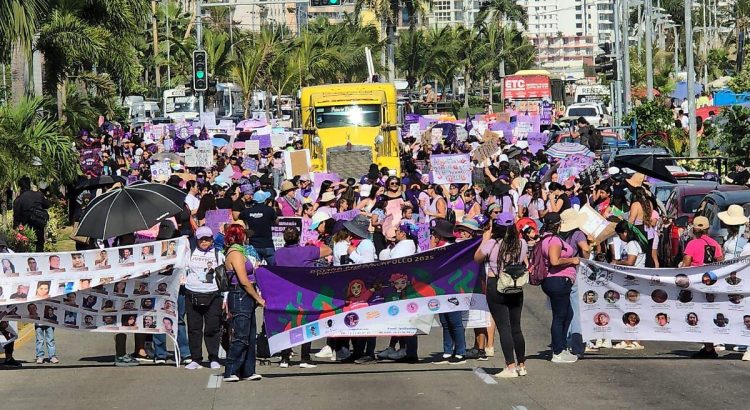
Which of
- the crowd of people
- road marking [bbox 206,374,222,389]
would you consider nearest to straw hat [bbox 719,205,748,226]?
the crowd of people

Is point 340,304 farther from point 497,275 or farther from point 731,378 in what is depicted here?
point 731,378

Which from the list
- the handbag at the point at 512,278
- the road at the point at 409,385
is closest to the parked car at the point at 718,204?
the road at the point at 409,385

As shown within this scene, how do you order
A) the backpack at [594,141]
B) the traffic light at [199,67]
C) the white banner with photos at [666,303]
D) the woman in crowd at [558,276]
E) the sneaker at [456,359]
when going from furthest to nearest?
the traffic light at [199,67], the backpack at [594,141], the sneaker at [456,359], the white banner with photos at [666,303], the woman in crowd at [558,276]

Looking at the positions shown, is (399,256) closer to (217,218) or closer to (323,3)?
(217,218)

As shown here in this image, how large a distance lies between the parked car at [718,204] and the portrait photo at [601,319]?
172 inches

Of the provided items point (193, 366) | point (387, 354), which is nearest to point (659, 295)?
point (387, 354)

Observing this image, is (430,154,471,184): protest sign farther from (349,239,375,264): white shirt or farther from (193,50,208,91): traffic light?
(193,50,208,91): traffic light

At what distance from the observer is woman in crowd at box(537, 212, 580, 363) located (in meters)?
14.7

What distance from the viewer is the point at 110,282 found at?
50.0 feet

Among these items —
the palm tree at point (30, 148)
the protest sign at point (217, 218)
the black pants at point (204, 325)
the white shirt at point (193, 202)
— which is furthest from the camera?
the palm tree at point (30, 148)

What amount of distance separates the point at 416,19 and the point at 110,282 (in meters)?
76.5

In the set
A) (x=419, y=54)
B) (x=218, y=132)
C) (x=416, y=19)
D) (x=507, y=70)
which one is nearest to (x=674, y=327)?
(x=218, y=132)

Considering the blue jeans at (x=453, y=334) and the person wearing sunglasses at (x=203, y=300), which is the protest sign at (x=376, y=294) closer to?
the blue jeans at (x=453, y=334)

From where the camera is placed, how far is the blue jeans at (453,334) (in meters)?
15.3
